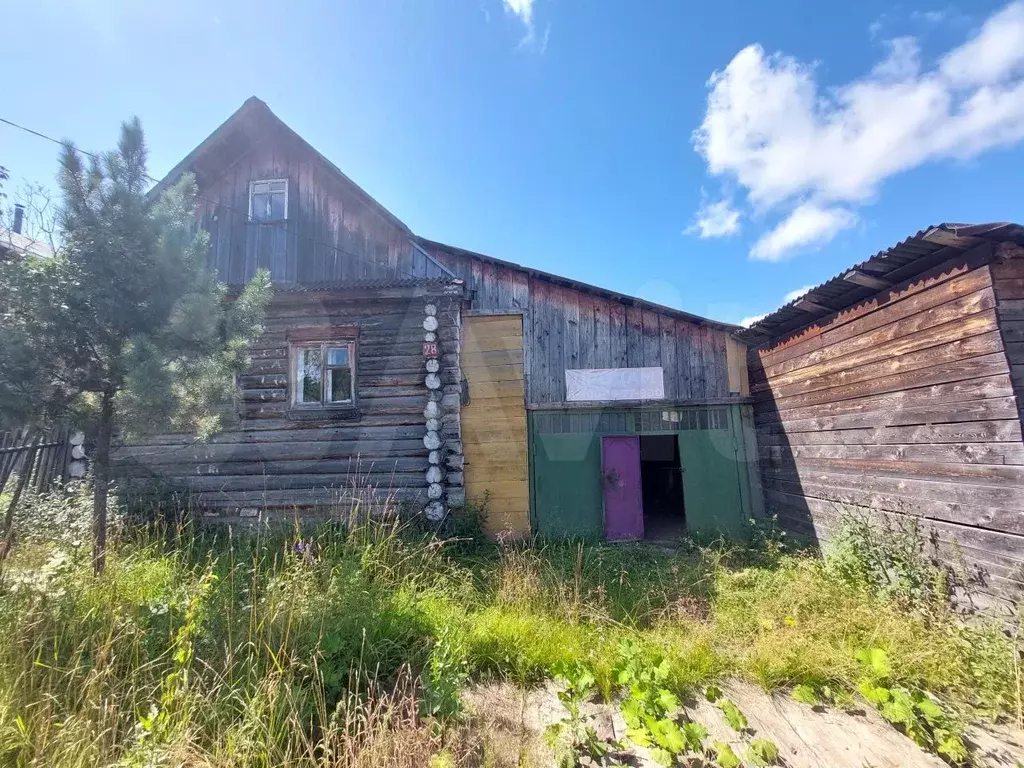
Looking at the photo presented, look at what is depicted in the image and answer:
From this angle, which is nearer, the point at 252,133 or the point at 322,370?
the point at 322,370

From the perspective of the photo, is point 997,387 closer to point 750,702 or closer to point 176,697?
point 750,702

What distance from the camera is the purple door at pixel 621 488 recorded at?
7.79 metres

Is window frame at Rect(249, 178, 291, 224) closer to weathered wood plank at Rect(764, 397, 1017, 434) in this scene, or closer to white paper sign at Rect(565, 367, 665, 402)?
white paper sign at Rect(565, 367, 665, 402)

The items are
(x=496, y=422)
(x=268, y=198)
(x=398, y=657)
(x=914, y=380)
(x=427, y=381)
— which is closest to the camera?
(x=398, y=657)

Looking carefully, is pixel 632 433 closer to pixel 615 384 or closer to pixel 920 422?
pixel 615 384

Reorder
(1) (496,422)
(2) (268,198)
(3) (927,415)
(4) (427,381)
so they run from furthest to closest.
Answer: (2) (268,198) → (1) (496,422) → (4) (427,381) → (3) (927,415)

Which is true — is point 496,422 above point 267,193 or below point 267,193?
below

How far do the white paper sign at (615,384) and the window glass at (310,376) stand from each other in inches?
171

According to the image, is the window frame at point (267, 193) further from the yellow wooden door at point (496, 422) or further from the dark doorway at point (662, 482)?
the dark doorway at point (662, 482)

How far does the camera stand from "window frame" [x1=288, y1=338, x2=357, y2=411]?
7500 millimetres

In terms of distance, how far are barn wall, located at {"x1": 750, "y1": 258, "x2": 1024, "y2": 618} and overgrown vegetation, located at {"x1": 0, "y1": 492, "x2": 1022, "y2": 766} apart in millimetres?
945

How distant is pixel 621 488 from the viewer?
7891 mm

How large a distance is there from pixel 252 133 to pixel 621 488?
9.62 m

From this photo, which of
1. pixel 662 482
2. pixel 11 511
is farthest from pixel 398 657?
pixel 662 482
